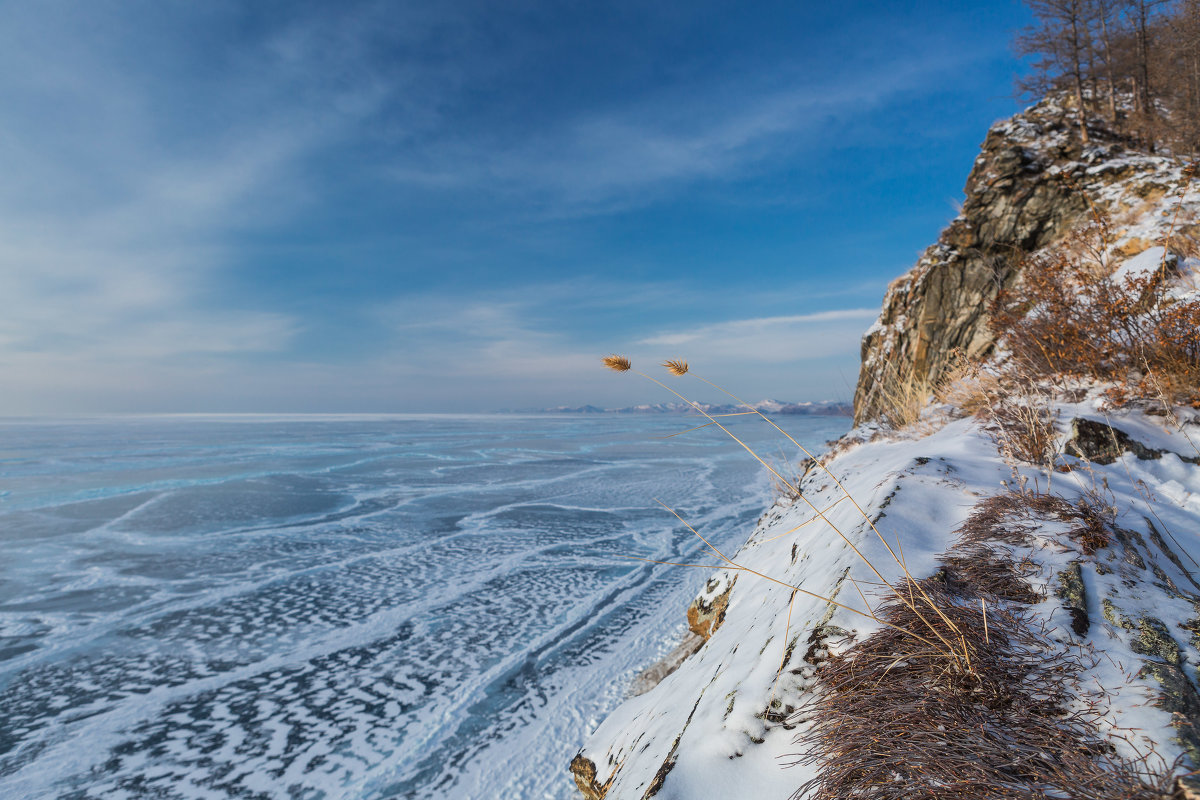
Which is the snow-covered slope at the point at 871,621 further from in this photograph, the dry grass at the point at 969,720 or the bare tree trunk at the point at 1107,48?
the bare tree trunk at the point at 1107,48

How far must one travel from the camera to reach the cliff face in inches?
323

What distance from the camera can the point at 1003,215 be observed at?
354 inches

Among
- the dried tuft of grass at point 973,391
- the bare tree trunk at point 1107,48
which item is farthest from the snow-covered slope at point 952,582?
the bare tree trunk at point 1107,48

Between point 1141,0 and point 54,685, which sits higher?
point 1141,0

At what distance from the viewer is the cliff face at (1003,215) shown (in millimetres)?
8195

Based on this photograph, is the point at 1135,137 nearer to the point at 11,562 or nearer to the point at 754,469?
the point at 754,469

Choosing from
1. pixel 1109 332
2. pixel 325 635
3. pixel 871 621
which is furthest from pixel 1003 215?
pixel 325 635

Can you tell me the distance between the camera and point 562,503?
1277 centimetres

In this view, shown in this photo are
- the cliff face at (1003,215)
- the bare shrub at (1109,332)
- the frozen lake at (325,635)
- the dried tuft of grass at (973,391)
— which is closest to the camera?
the bare shrub at (1109,332)

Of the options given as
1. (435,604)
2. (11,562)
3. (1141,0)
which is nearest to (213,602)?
(435,604)

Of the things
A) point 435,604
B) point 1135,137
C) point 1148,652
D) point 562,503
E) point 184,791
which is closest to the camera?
point 1148,652

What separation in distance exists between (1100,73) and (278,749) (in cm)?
2111

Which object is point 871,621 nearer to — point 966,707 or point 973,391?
point 966,707

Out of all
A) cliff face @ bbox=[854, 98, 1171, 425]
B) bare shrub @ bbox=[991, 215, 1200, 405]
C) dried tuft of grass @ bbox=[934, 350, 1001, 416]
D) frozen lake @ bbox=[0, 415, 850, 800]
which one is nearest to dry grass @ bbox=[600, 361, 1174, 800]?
dried tuft of grass @ bbox=[934, 350, 1001, 416]
